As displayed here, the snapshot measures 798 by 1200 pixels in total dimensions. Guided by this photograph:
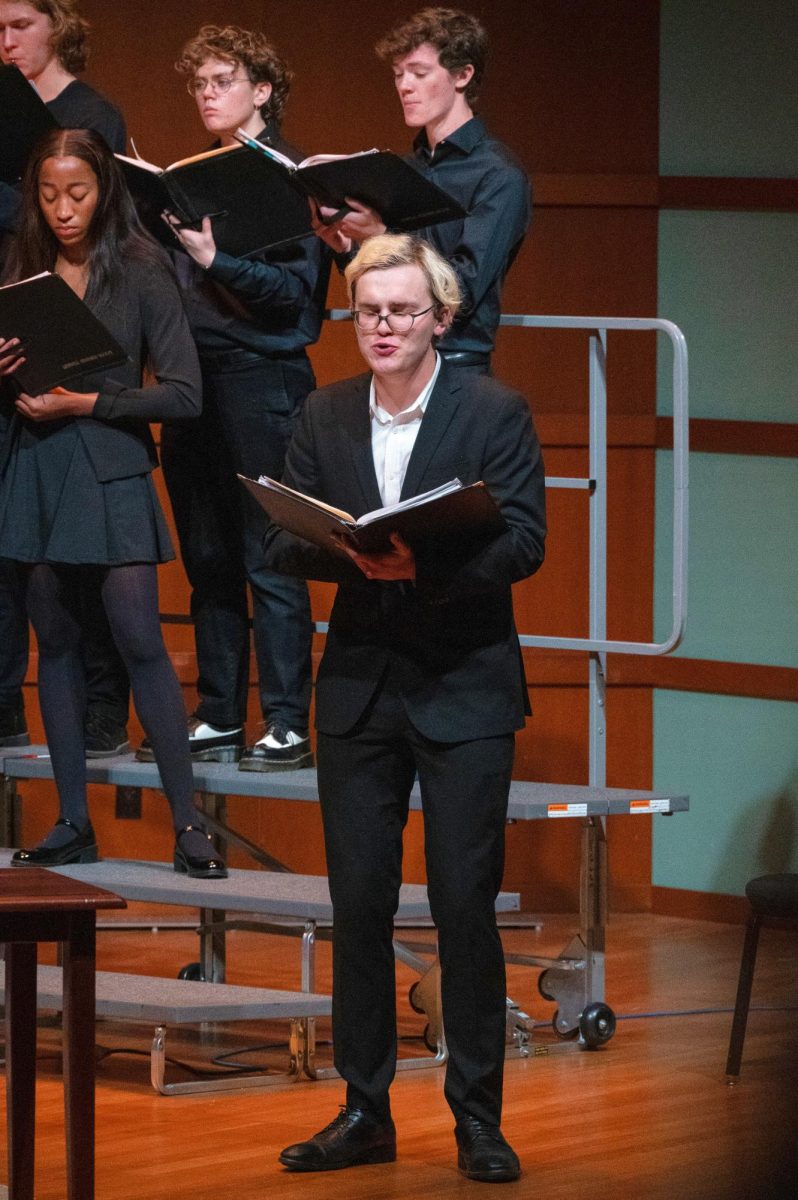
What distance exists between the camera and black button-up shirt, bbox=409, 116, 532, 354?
3.92m

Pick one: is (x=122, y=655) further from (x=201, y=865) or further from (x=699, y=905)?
(x=699, y=905)

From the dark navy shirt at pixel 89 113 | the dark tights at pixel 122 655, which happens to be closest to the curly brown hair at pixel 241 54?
the dark navy shirt at pixel 89 113

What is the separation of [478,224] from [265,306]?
529 mm

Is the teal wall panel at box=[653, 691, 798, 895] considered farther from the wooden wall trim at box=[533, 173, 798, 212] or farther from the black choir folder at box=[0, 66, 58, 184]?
the black choir folder at box=[0, 66, 58, 184]

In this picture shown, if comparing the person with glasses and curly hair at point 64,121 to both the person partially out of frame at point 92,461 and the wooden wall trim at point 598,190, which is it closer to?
the person partially out of frame at point 92,461

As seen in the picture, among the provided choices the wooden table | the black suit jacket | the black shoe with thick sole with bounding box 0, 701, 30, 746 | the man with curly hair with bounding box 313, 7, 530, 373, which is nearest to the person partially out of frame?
the man with curly hair with bounding box 313, 7, 530, 373

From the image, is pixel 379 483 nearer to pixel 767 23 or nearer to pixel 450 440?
pixel 450 440

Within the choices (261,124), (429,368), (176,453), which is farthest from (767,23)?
(429,368)

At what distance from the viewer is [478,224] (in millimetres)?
3924

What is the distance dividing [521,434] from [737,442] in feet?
9.24

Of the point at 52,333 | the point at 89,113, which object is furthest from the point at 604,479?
the point at 89,113

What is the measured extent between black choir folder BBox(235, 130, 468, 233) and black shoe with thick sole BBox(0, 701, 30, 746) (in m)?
1.61

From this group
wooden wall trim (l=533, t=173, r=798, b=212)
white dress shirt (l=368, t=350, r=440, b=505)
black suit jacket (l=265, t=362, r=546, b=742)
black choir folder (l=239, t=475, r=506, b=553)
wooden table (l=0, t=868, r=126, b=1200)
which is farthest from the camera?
wooden wall trim (l=533, t=173, r=798, b=212)

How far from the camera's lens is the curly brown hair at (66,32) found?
4.32m
